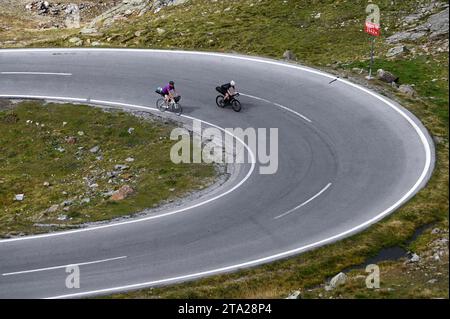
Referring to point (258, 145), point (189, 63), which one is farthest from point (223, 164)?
point (189, 63)

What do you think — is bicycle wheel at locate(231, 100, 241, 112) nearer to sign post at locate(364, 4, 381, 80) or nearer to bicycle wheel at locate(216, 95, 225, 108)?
bicycle wheel at locate(216, 95, 225, 108)

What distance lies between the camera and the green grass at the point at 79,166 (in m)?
29.3

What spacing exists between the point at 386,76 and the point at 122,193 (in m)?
17.1

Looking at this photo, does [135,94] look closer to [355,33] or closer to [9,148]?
[9,148]

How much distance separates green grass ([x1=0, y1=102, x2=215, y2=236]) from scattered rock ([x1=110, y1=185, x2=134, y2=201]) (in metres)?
0.28

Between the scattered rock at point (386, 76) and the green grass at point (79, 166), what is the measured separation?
12.5 m

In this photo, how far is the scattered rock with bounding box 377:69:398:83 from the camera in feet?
123

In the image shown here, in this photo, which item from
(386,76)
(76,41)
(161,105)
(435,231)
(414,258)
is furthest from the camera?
(76,41)

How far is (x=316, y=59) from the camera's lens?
135 feet

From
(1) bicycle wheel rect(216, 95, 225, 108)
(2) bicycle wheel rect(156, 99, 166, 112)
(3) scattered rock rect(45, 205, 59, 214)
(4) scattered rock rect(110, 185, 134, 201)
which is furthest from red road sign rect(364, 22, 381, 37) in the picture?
(3) scattered rock rect(45, 205, 59, 214)

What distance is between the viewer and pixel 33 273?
24781mm

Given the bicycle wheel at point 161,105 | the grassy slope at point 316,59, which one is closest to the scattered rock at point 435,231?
the grassy slope at point 316,59

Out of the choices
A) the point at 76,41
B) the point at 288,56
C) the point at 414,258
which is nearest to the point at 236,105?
the point at 288,56

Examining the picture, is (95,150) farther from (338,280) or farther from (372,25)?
(372,25)
